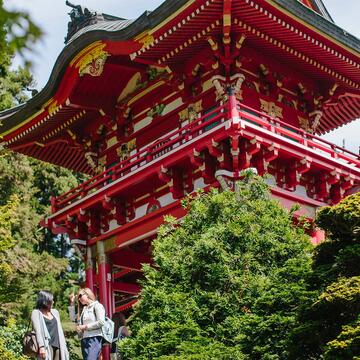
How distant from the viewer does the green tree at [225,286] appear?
340 inches

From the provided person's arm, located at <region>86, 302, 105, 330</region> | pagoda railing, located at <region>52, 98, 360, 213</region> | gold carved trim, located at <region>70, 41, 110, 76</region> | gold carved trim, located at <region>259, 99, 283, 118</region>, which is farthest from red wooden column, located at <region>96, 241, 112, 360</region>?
person's arm, located at <region>86, 302, 105, 330</region>

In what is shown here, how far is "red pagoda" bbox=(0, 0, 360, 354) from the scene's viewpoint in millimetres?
13734

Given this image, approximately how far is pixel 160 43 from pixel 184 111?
1926 millimetres

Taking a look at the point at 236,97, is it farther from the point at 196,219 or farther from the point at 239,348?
the point at 239,348

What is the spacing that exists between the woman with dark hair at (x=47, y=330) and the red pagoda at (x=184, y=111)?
648 cm

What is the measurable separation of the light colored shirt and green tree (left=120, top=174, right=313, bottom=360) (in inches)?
22.1

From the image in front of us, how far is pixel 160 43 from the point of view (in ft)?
47.4

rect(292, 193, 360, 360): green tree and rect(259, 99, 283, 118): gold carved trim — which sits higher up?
rect(259, 99, 283, 118): gold carved trim

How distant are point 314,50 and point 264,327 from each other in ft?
27.0

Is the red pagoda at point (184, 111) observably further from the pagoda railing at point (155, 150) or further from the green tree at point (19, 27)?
the green tree at point (19, 27)

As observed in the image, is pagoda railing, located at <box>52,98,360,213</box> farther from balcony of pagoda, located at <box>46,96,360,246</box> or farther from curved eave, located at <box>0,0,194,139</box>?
curved eave, located at <box>0,0,194,139</box>

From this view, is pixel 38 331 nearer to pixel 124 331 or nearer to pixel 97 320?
pixel 97 320

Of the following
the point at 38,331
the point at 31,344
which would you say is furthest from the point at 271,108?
the point at 31,344

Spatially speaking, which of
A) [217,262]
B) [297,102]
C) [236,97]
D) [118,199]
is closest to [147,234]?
[118,199]
